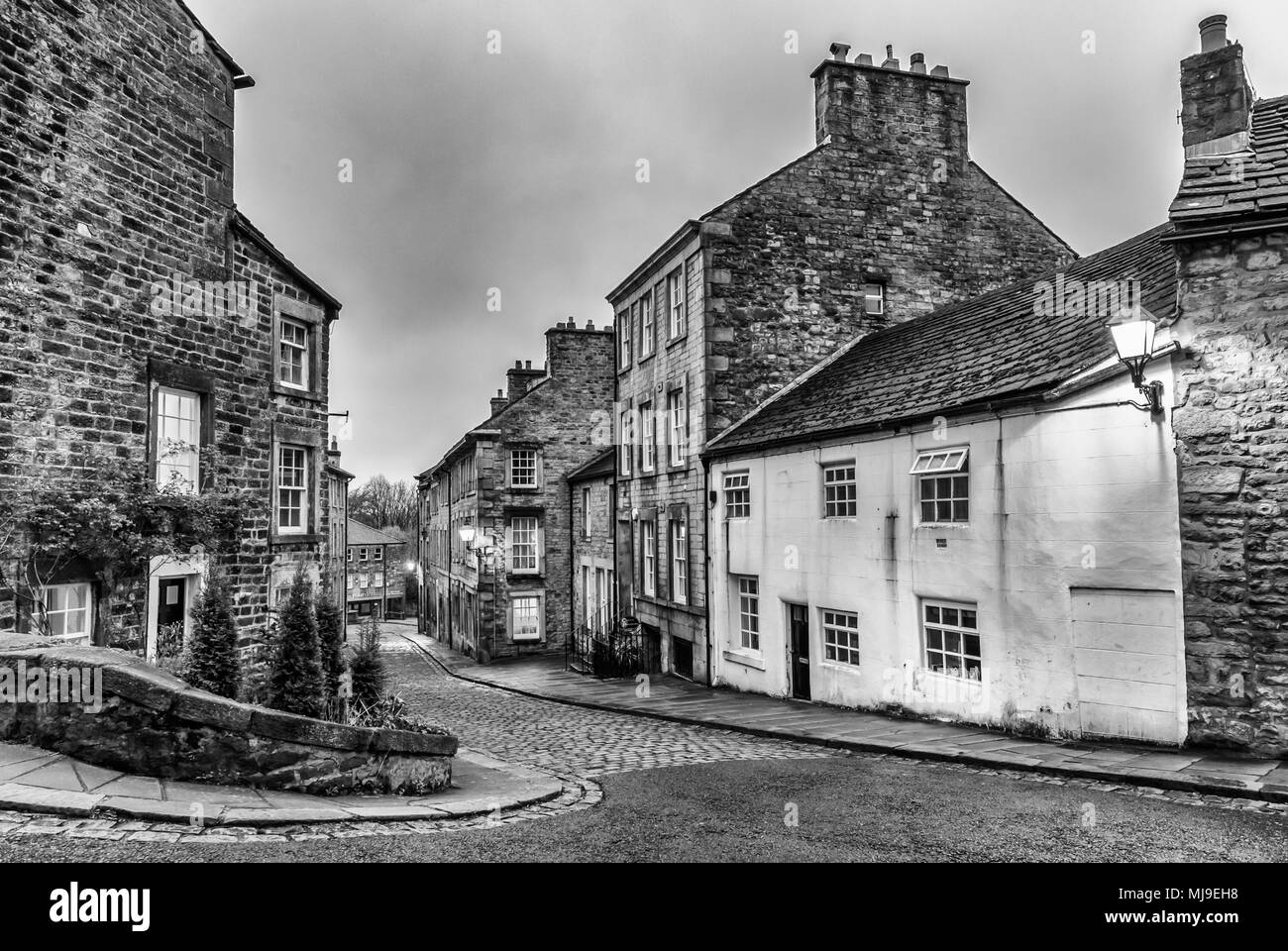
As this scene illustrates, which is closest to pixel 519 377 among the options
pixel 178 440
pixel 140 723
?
pixel 178 440

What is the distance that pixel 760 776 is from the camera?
8984 mm

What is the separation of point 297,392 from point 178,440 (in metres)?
3.02

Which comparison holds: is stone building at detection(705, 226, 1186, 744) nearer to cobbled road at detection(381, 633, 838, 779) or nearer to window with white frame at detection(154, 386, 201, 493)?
cobbled road at detection(381, 633, 838, 779)

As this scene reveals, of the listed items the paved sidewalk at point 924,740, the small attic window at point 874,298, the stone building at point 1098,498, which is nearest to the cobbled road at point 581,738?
the paved sidewalk at point 924,740

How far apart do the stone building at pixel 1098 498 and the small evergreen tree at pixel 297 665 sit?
29.0 feet

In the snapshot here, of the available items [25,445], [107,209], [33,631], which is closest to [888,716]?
[33,631]

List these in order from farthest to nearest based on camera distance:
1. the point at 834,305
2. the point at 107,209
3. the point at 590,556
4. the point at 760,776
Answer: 1. the point at 590,556
2. the point at 834,305
3. the point at 107,209
4. the point at 760,776

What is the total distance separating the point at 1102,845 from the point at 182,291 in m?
14.7

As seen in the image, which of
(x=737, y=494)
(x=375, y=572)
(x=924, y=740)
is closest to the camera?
(x=924, y=740)

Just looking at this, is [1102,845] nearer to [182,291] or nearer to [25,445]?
[25,445]

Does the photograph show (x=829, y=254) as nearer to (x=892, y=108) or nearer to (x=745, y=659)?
(x=892, y=108)

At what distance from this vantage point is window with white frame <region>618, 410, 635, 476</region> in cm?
2556

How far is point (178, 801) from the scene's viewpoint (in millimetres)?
5461

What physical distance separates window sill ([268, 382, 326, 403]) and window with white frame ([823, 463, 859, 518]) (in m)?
10.3
